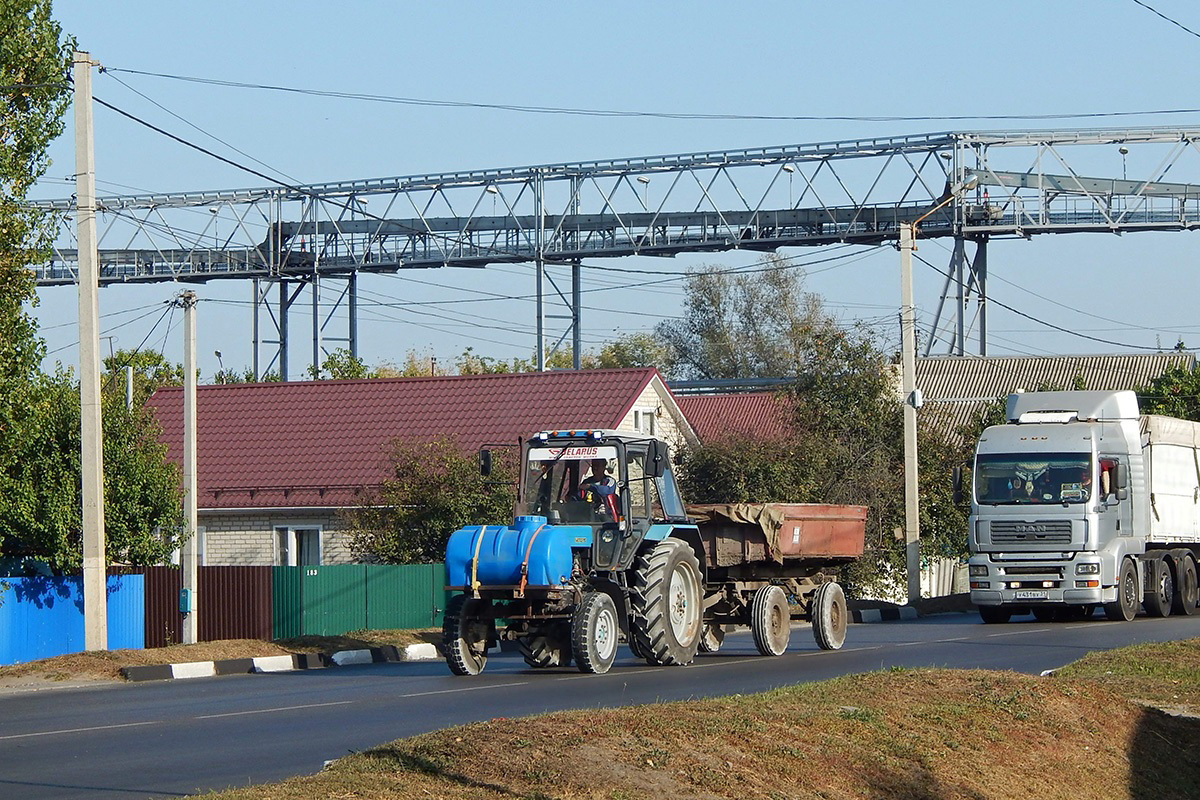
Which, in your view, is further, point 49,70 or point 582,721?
point 49,70

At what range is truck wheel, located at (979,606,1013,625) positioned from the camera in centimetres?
2898

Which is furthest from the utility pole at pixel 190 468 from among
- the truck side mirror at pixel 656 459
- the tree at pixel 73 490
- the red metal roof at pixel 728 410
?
the red metal roof at pixel 728 410

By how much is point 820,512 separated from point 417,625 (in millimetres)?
11020

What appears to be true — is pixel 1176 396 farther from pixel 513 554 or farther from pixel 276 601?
pixel 513 554

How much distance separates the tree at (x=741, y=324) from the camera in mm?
83812

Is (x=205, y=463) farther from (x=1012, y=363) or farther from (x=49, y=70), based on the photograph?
(x=1012, y=363)

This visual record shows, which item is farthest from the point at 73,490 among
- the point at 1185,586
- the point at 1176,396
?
the point at 1176,396

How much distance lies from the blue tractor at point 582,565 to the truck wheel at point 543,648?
0.02m

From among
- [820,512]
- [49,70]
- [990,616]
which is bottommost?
[990,616]

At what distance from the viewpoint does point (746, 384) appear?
63688mm

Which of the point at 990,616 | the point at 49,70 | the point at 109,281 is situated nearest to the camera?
the point at 49,70

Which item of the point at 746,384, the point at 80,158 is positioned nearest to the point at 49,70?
the point at 80,158

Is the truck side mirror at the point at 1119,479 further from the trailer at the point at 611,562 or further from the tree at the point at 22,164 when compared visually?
the tree at the point at 22,164

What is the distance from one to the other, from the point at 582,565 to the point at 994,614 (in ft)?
42.8
